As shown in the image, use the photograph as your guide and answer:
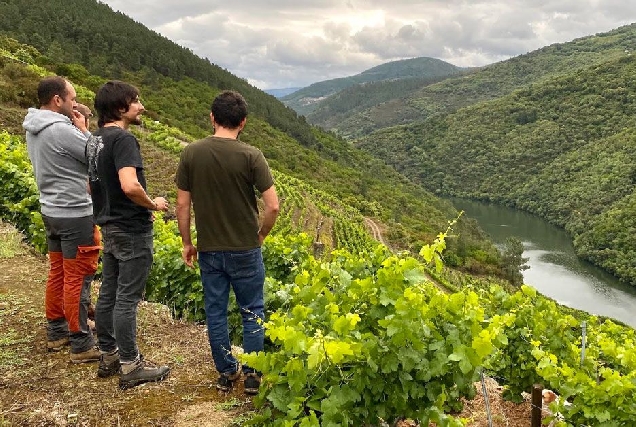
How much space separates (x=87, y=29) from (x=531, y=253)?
68.9m

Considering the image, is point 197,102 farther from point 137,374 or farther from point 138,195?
point 138,195

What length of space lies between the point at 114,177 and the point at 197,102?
198 ft

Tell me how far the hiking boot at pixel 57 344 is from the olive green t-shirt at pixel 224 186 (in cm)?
178

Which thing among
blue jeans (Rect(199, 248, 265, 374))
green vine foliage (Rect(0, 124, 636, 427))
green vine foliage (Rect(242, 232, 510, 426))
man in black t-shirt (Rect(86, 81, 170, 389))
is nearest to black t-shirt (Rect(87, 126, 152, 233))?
man in black t-shirt (Rect(86, 81, 170, 389))

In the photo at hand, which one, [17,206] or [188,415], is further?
[17,206]

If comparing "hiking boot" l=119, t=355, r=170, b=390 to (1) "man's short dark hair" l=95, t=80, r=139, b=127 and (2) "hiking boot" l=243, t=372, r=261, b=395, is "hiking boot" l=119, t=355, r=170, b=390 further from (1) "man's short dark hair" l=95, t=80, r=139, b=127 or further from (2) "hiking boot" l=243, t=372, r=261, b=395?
(1) "man's short dark hair" l=95, t=80, r=139, b=127

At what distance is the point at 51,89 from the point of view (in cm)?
368

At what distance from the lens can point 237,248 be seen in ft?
10.9

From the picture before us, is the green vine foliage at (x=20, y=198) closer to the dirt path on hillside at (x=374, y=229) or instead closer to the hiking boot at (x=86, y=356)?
the hiking boot at (x=86, y=356)

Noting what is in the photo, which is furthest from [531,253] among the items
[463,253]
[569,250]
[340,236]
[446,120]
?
[446,120]

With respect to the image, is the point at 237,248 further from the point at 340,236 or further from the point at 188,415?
the point at 340,236

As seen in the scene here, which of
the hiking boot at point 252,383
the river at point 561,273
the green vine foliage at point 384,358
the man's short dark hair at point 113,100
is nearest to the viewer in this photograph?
the green vine foliage at point 384,358

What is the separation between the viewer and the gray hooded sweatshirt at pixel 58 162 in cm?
360

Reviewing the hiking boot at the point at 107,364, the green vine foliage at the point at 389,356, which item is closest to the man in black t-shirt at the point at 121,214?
the hiking boot at the point at 107,364
